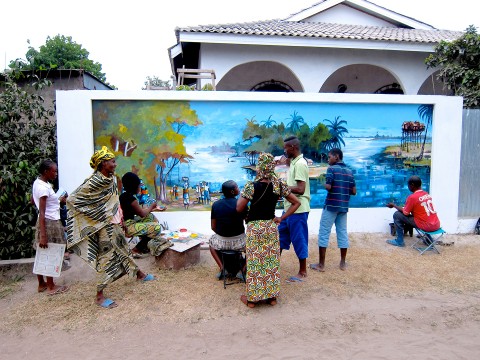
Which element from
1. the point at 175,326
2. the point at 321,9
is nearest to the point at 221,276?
the point at 175,326

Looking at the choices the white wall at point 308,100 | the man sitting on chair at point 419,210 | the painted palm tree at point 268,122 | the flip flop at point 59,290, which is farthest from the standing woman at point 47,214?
the man sitting on chair at point 419,210

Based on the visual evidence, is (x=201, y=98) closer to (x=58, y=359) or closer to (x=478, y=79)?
(x=58, y=359)

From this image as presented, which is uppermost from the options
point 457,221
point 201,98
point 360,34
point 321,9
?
point 321,9

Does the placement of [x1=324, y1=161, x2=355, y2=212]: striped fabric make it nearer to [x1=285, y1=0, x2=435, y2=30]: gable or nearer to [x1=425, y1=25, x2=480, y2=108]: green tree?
[x1=425, y1=25, x2=480, y2=108]: green tree

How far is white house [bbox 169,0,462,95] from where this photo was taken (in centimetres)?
988

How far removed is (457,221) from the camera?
680cm

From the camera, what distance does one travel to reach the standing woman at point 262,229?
145 inches

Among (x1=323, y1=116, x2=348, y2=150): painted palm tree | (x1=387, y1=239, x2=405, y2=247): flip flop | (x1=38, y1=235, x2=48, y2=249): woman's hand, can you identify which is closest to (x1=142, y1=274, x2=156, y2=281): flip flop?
(x1=38, y1=235, x2=48, y2=249): woman's hand

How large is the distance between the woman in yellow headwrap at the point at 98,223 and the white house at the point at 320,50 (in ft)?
21.8

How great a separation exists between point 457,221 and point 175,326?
579cm

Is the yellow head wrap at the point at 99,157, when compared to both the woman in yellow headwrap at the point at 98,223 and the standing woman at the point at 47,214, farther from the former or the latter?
the standing woman at the point at 47,214

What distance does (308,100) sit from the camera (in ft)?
20.6

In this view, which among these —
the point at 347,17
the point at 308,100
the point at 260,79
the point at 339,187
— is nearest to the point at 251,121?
the point at 308,100

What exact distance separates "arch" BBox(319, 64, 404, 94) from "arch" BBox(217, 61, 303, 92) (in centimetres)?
147
